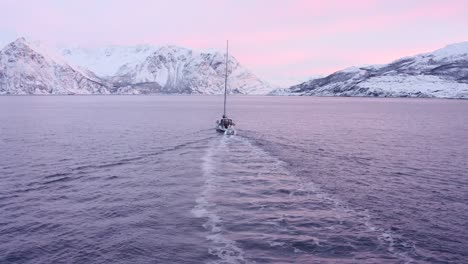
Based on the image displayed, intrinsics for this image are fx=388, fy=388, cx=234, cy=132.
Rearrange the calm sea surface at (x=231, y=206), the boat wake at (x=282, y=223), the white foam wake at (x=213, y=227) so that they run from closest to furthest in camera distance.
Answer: the white foam wake at (x=213, y=227)
the boat wake at (x=282, y=223)
the calm sea surface at (x=231, y=206)

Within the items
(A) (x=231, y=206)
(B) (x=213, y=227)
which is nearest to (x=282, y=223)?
(B) (x=213, y=227)

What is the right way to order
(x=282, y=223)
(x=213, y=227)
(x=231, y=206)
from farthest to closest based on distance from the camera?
(x=231, y=206)
(x=282, y=223)
(x=213, y=227)

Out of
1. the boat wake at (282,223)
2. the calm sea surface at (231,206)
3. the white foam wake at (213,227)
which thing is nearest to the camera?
the white foam wake at (213,227)

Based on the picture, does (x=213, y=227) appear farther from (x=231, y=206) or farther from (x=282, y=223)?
(x=282, y=223)

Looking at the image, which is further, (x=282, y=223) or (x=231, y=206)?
(x=231, y=206)

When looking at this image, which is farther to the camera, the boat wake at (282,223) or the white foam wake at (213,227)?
the boat wake at (282,223)

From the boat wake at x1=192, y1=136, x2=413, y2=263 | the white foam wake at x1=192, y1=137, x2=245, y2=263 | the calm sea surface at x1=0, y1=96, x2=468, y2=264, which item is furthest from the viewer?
the calm sea surface at x1=0, y1=96, x2=468, y2=264

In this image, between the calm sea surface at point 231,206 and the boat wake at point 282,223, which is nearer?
the boat wake at point 282,223

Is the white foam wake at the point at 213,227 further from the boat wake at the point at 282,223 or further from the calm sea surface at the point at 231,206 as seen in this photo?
the calm sea surface at the point at 231,206

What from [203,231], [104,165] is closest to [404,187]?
[203,231]

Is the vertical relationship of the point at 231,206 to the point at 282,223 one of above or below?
above

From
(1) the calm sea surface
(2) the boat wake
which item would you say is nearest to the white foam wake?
(2) the boat wake

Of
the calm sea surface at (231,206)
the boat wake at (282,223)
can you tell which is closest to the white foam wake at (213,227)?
the boat wake at (282,223)

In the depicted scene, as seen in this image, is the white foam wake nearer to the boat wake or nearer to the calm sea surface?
the boat wake
